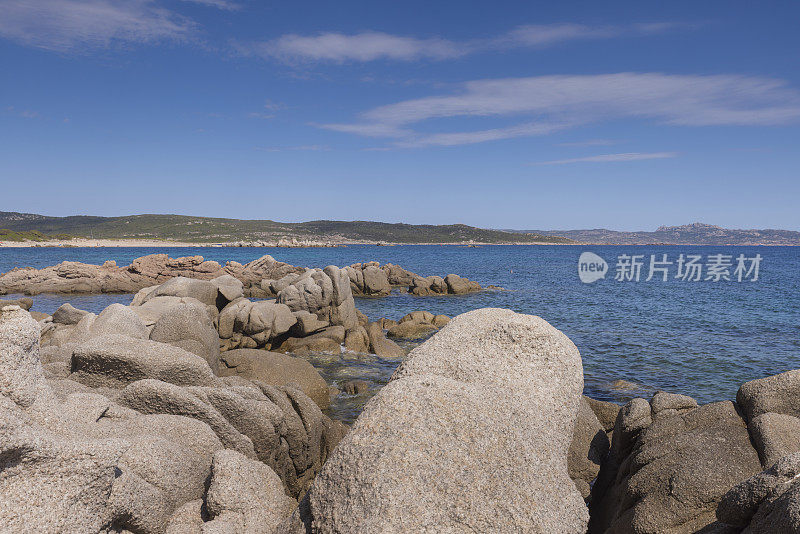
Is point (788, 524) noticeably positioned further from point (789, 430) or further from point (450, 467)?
point (789, 430)

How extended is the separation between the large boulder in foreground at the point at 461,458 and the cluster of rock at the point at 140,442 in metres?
1.38

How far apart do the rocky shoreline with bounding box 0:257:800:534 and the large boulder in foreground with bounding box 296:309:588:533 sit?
0.02 m

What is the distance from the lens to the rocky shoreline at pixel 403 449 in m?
4.63

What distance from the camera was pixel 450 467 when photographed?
507 cm

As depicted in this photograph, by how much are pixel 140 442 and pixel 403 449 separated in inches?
133

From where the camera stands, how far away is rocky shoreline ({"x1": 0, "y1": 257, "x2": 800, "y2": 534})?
4633 mm

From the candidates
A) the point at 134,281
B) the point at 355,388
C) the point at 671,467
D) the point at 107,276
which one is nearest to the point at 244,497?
the point at 671,467

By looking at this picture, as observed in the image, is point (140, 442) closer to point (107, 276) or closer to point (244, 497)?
point (244, 497)

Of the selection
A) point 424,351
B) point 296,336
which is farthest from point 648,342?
Result: point 424,351

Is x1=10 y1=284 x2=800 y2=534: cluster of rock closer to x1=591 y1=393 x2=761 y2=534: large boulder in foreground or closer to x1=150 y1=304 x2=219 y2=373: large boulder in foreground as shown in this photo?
x1=591 y1=393 x2=761 y2=534: large boulder in foreground

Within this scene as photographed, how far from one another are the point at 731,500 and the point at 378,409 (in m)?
3.57

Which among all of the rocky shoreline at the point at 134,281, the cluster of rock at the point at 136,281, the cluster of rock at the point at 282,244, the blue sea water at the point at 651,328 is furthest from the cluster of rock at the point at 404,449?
the cluster of rock at the point at 282,244

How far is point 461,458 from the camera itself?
5.16 metres

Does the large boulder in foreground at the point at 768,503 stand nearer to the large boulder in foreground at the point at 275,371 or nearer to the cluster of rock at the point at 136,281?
the large boulder in foreground at the point at 275,371
